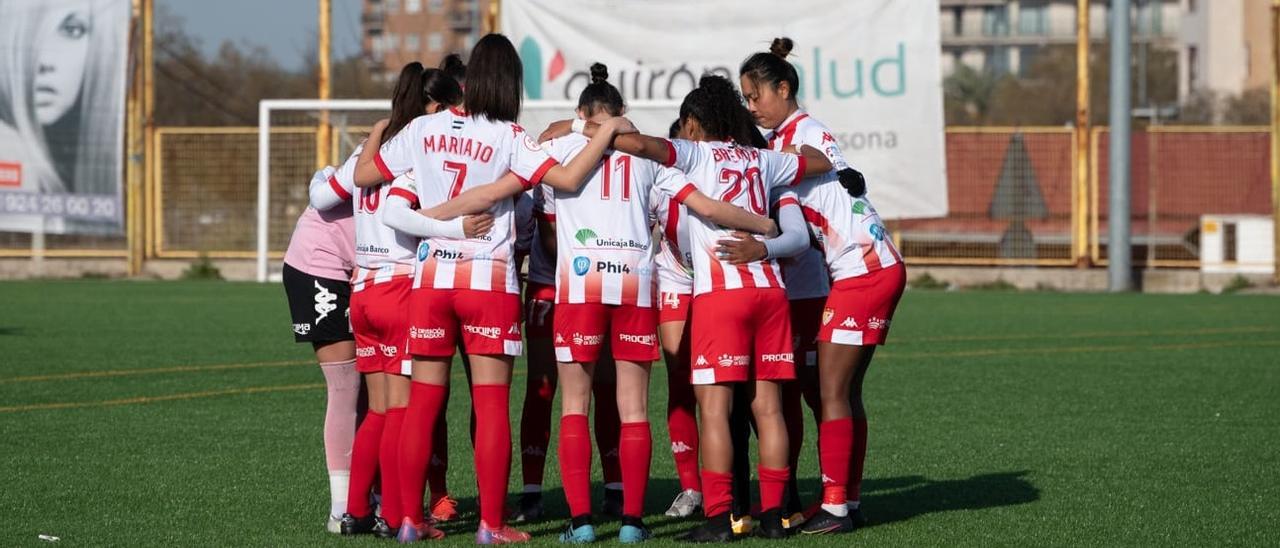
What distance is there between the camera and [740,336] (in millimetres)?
6285

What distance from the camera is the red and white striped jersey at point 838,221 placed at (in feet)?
22.0

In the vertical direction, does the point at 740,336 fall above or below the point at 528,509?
above

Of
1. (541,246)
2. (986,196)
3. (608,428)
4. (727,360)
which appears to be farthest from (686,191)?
(986,196)

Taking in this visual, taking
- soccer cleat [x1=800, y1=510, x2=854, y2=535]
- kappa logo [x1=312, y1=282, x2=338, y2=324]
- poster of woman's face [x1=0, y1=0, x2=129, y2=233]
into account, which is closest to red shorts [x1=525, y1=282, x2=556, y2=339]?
kappa logo [x1=312, y1=282, x2=338, y2=324]

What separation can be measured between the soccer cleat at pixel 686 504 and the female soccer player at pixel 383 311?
1259 millimetres

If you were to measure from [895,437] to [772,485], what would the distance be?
11.0ft

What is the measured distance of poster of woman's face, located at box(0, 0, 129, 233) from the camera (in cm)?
2467

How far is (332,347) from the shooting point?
6773 millimetres

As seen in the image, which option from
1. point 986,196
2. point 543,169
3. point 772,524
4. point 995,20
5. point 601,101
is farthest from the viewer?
point 995,20

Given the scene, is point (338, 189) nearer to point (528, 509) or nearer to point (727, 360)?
point (528, 509)

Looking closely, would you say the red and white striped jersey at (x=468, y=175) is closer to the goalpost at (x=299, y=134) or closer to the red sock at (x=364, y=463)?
the red sock at (x=364, y=463)

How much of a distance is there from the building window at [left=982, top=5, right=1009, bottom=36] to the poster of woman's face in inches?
2877

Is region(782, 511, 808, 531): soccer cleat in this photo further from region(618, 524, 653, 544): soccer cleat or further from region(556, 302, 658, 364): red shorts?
region(556, 302, 658, 364): red shorts

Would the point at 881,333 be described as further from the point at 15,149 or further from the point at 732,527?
the point at 15,149
